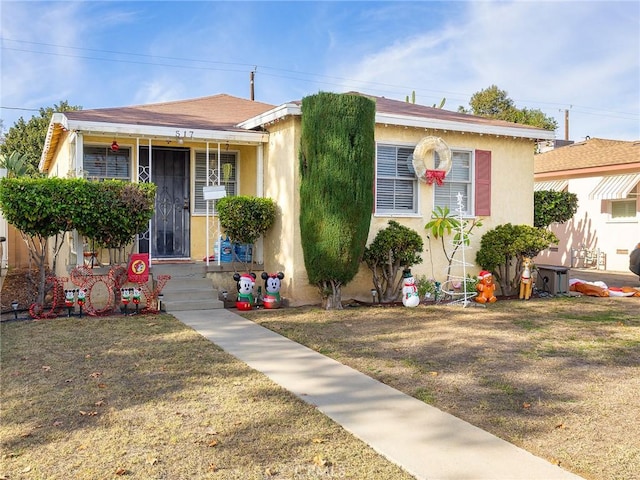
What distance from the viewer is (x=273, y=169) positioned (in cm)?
1061

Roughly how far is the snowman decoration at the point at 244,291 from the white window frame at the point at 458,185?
164 inches

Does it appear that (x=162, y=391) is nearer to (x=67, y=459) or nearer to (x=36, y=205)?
(x=67, y=459)

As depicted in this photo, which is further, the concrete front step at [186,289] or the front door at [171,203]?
the front door at [171,203]

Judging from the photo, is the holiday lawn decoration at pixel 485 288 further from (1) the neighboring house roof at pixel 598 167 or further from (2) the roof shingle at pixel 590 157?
(2) the roof shingle at pixel 590 157

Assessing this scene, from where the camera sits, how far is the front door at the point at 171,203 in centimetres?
1141

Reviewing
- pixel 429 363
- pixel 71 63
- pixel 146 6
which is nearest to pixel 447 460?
pixel 429 363

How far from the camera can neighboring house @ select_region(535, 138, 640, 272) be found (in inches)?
659

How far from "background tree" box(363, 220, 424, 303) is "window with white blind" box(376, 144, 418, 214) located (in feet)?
1.54

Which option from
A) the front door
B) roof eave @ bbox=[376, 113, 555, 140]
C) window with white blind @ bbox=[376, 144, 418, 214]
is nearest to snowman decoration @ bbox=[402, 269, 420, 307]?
window with white blind @ bbox=[376, 144, 418, 214]

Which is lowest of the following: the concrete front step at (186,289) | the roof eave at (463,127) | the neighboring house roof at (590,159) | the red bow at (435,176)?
the concrete front step at (186,289)

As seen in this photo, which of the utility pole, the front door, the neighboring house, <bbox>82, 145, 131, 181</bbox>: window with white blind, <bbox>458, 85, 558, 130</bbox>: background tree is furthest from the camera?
<bbox>458, 85, 558, 130</bbox>: background tree

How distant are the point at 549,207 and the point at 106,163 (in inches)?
374

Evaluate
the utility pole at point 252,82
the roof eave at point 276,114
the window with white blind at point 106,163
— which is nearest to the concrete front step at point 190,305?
the window with white blind at point 106,163

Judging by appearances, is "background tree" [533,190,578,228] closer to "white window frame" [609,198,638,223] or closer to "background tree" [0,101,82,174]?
"white window frame" [609,198,638,223]
